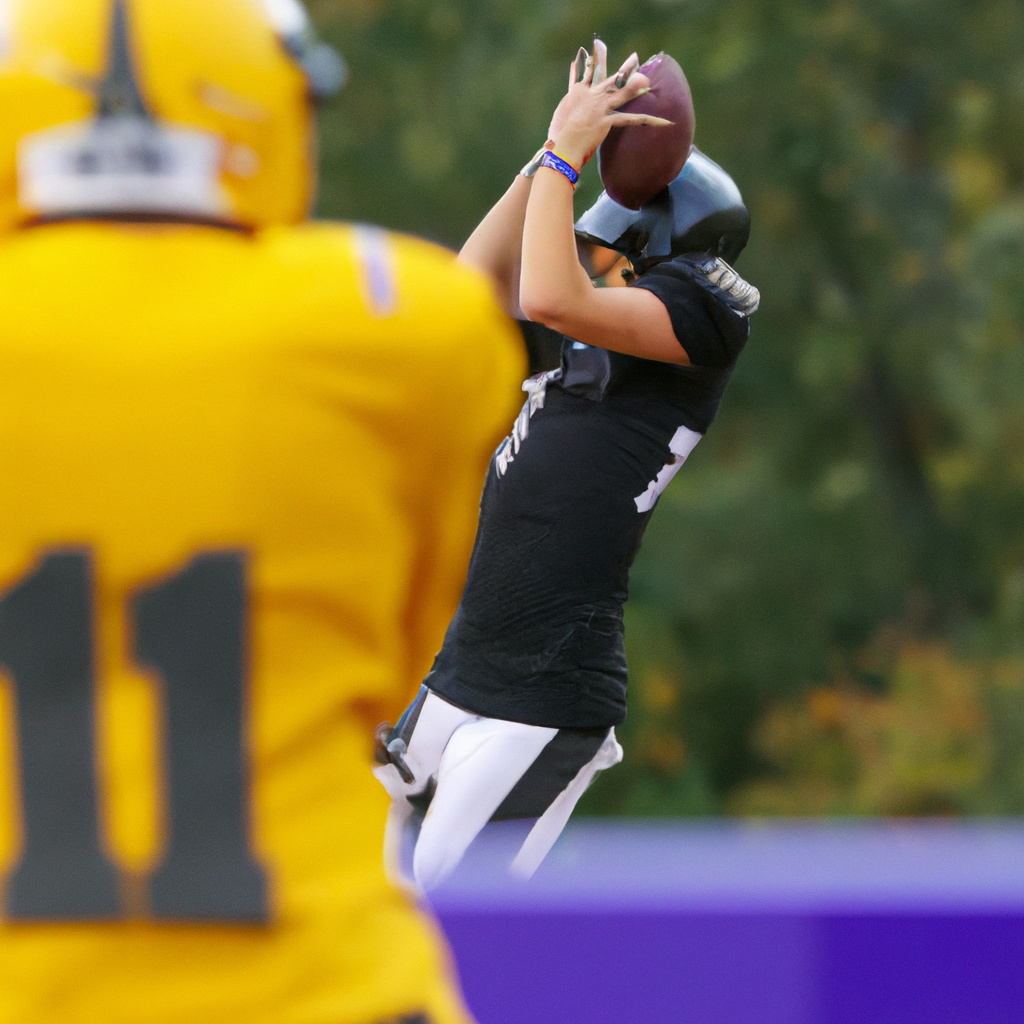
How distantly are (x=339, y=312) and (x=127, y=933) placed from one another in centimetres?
55

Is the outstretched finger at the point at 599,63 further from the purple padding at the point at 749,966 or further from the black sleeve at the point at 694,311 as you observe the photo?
the purple padding at the point at 749,966

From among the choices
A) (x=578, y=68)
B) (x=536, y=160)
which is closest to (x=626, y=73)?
(x=578, y=68)

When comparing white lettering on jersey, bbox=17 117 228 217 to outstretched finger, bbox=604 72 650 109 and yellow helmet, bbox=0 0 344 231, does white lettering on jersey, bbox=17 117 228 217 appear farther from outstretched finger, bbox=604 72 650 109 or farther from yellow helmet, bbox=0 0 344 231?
outstretched finger, bbox=604 72 650 109

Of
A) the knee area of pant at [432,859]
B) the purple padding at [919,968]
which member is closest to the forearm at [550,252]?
the knee area of pant at [432,859]

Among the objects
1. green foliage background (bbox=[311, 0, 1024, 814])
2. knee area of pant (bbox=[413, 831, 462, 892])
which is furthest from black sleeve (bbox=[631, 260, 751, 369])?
green foliage background (bbox=[311, 0, 1024, 814])

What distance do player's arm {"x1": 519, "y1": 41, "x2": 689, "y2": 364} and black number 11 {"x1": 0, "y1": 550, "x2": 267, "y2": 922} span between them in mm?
1423

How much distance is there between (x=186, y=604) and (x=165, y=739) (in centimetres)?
12

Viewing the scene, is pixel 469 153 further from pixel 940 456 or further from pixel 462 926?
pixel 462 926

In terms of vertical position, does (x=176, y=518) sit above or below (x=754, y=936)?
above

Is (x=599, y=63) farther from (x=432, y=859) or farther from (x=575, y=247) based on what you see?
(x=432, y=859)

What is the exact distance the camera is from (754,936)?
1.86 meters

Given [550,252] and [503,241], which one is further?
[503,241]

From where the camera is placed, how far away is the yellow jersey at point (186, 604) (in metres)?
1.43

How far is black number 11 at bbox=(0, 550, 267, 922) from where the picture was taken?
56.8 inches
